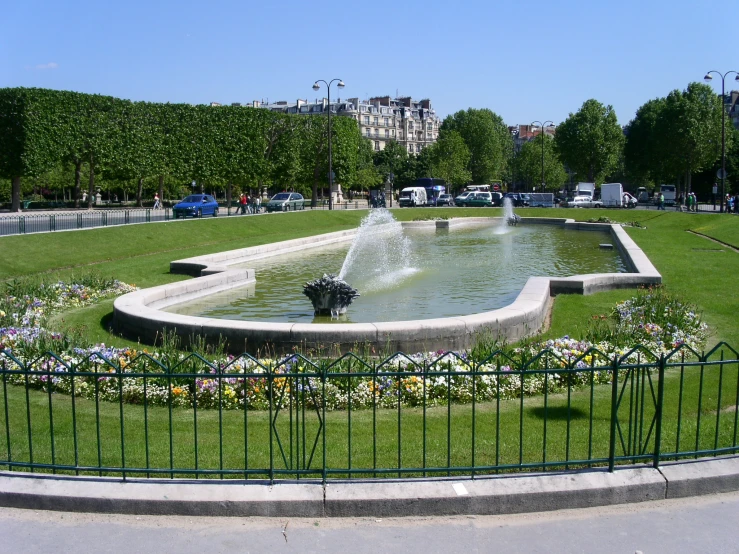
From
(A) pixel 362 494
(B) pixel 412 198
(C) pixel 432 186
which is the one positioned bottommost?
(A) pixel 362 494

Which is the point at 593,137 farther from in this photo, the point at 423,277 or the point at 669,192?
the point at 423,277

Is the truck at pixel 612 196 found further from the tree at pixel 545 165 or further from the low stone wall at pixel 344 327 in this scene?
the low stone wall at pixel 344 327

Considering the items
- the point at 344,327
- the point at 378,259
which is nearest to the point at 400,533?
the point at 344,327

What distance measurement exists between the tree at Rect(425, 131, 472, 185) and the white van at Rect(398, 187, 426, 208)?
22605mm

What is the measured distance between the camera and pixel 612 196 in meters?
65.7

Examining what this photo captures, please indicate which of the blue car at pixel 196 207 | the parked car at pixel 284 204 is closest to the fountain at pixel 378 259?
the blue car at pixel 196 207

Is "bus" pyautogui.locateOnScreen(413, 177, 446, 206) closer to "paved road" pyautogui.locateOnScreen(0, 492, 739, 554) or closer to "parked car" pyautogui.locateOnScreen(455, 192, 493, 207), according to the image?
"parked car" pyautogui.locateOnScreen(455, 192, 493, 207)

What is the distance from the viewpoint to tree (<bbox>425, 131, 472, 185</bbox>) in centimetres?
9612

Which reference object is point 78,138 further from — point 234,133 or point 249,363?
point 249,363

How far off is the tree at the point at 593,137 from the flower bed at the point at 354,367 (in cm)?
8026

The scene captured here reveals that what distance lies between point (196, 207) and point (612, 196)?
3826cm

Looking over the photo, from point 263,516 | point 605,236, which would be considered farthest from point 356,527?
point 605,236

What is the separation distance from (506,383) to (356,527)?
387 centimetres

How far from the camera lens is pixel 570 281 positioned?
15961 mm
